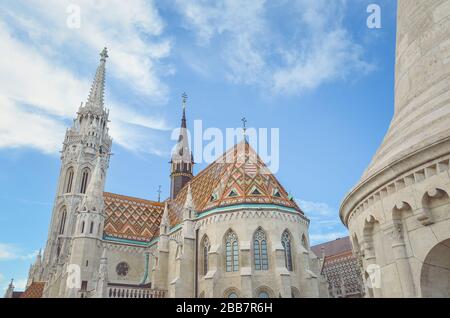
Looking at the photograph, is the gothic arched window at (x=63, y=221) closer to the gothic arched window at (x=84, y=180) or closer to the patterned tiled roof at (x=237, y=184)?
the gothic arched window at (x=84, y=180)

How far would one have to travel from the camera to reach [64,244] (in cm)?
3897

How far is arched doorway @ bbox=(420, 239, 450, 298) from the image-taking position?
697cm

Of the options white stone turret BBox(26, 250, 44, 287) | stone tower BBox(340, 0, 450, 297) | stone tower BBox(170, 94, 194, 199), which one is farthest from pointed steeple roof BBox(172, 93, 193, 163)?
stone tower BBox(340, 0, 450, 297)

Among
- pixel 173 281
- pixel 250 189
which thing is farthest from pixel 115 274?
pixel 250 189

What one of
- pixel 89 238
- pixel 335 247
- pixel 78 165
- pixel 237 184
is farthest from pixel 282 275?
pixel 335 247

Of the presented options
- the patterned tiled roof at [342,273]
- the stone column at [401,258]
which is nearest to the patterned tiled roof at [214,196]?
the patterned tiled roof at [342,273]

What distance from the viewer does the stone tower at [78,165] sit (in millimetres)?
39938

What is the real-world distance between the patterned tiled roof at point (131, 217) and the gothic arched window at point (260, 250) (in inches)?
521

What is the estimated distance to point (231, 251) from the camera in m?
25.6

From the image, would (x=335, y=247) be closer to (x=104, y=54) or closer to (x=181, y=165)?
(x=181, y=165)

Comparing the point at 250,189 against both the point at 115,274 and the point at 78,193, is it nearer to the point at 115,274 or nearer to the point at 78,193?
the point at 115,274

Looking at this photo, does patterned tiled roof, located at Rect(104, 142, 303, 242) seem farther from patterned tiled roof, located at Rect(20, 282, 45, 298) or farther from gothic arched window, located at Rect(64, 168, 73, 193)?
patterned tiled roof, located at Rect(20, 282, 45, 298)
